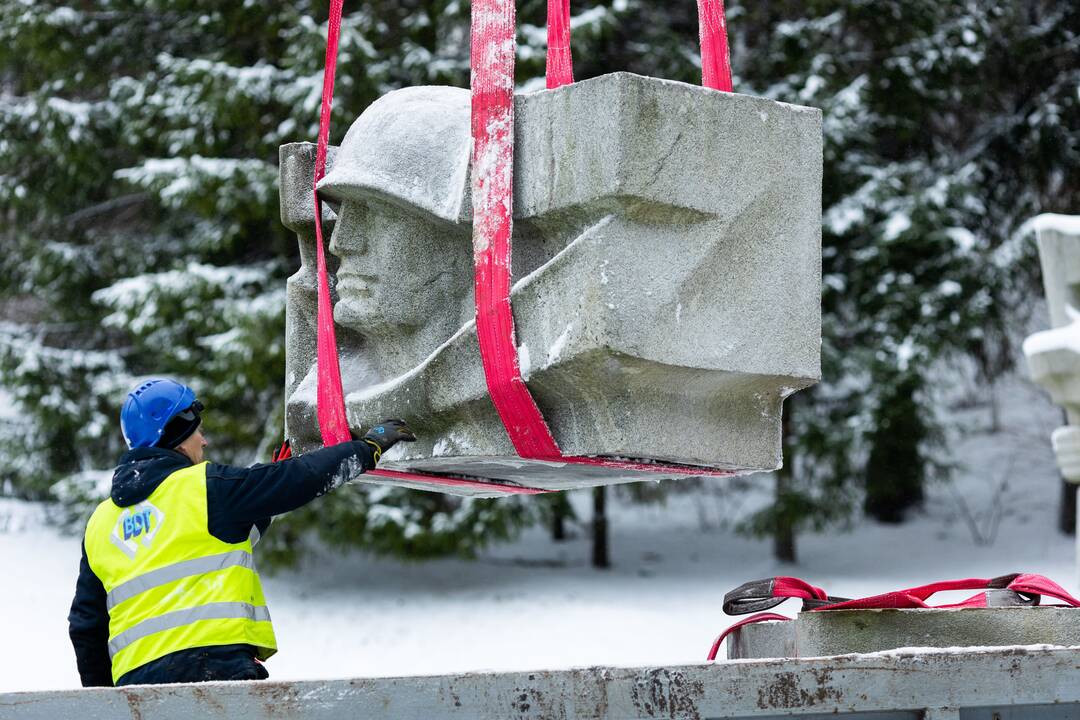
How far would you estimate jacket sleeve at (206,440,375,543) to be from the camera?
2777 mm

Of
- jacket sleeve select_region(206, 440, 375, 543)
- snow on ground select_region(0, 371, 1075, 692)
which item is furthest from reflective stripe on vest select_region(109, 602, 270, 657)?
snow on ground select_region(0, 371, 1075, 692)

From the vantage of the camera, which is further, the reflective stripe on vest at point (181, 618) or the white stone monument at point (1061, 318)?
the white stone monument at point (1061, 318)

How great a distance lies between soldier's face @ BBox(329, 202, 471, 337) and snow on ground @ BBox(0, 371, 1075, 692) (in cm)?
492

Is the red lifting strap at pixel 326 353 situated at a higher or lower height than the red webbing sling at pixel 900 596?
higher

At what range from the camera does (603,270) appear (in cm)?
263

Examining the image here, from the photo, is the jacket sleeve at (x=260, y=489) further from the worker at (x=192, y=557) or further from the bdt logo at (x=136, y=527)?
the bdt logo at (x=136, y=527)

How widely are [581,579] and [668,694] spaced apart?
27.8 feet

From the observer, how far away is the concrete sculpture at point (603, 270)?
2.67 metres

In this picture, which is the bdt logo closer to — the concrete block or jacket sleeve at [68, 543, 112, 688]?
jacket sleeve at [68, 543, 112, 688]

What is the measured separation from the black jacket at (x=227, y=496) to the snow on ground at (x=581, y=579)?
16.2 feet

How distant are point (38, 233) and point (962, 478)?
27.4ft

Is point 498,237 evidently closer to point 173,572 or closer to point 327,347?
point 327,347

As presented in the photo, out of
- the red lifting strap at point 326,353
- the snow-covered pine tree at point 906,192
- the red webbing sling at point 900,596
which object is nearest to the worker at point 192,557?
the red lifting strap at point 326,353

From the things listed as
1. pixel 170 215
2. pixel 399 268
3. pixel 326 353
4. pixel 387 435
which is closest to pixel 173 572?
pixel 387 435
